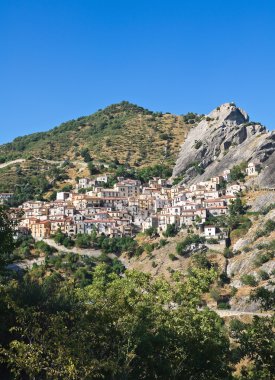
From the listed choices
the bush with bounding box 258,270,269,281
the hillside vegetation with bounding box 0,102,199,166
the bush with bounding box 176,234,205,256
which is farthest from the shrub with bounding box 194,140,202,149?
the bush with bounding box 258,270,269,281

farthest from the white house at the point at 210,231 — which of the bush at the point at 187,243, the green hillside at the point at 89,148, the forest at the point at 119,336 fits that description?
the forest at the point at 119,336

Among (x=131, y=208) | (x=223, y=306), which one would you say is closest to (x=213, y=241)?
(x=223, y=306)

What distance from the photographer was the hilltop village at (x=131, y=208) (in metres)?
96.8

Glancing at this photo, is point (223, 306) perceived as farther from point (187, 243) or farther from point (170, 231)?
point (170, 231)

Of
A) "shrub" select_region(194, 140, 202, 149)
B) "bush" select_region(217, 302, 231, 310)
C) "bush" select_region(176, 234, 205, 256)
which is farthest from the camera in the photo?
"shrub" select_region(194, 140, 202, 149)

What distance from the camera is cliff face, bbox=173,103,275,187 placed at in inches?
4471

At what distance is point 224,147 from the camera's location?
419 feet

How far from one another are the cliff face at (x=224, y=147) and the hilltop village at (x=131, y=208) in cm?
497

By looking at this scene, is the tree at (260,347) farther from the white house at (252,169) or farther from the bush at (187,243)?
the white house at (252,169)

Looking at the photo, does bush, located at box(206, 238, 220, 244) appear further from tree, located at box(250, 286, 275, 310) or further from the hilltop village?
tree, located at box(250, 286, 275, 310)

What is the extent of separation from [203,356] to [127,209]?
8996 cm

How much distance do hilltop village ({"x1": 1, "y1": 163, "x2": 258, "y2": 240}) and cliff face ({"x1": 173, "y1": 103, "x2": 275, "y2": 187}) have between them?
4968mm

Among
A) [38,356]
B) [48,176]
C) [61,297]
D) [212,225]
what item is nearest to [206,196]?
[212,225]

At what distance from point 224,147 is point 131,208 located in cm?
3208
